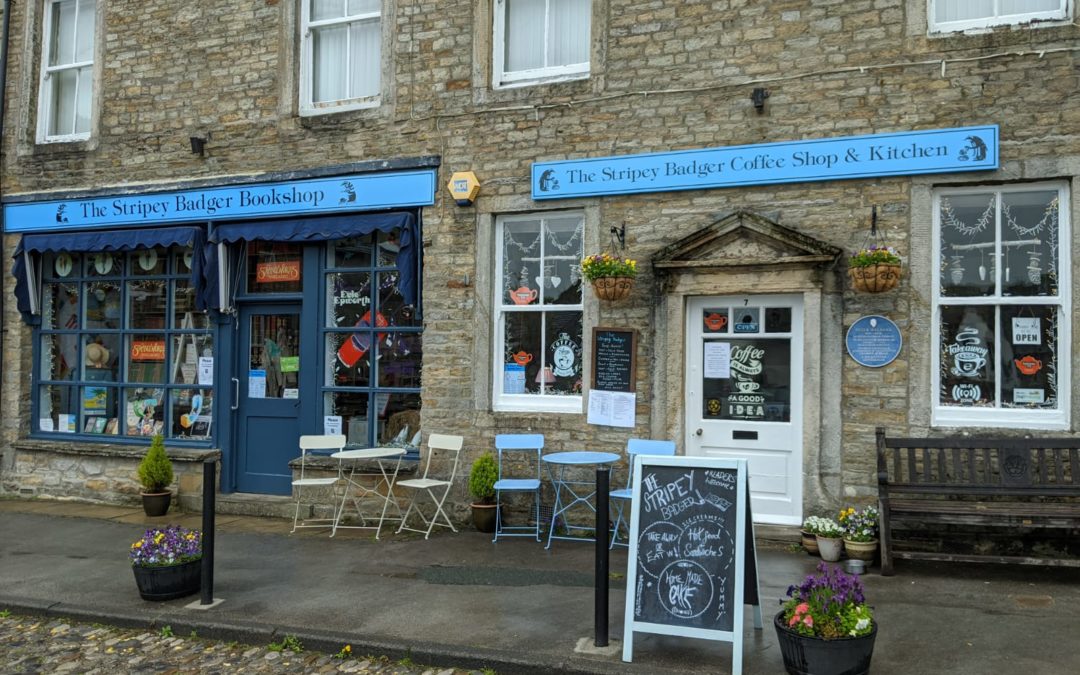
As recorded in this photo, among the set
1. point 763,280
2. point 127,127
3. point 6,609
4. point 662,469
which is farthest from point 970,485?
point 127,127

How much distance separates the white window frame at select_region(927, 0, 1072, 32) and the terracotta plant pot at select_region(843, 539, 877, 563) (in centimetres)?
428

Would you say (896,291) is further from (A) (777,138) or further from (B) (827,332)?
(A) (777,138)

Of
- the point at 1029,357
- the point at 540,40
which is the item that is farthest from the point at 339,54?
the point at 1029,357

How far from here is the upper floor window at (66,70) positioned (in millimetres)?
11297

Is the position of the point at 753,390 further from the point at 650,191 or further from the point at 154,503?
the point at 154,503

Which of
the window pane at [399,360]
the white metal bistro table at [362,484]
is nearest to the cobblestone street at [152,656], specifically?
the white metal bistro table at [362,484]

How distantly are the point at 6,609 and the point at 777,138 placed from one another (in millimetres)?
7221

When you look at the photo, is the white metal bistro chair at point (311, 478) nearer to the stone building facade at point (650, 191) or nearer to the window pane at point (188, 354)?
the stone building facade at point (650, 191)

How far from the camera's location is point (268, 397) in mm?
10227

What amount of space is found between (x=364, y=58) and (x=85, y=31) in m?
4.17

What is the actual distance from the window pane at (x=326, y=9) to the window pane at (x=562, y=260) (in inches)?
138

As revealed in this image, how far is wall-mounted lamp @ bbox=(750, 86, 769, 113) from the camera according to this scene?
7934 mm

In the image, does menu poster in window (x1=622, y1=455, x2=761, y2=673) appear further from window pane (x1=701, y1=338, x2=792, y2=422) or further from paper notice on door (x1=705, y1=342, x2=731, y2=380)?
paper notice on door (x1=705, y1=342, x2=731, y2=380)

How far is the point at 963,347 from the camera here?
7457 millimetres
